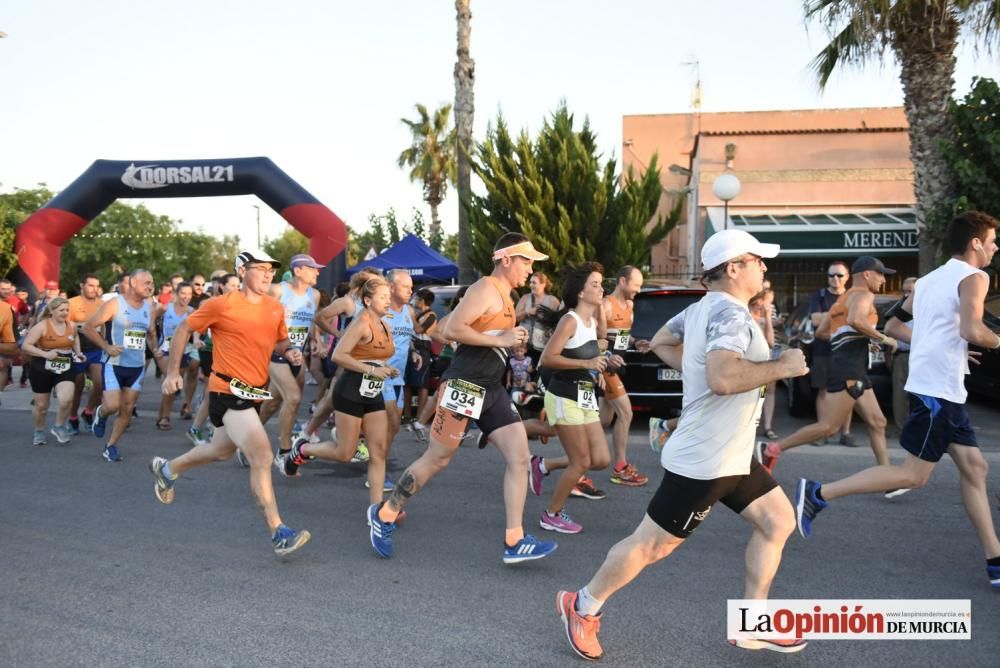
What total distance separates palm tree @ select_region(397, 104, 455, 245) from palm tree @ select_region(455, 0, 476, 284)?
2158 cm

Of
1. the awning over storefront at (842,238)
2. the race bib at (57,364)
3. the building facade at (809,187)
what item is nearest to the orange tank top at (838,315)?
the race bib at (57,364)

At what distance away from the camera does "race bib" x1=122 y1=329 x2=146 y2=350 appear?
339 inches

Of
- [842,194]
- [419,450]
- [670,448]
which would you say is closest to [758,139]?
[842,194]

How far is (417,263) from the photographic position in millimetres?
21906

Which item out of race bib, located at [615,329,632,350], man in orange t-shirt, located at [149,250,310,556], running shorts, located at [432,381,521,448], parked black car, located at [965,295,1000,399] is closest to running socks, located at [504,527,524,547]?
running shorts, located at [432,381,521,448]

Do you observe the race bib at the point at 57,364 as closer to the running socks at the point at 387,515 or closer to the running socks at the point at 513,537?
the running socks at the point at 387,515

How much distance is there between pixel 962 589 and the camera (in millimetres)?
4352

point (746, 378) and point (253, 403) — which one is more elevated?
point (746, 378)

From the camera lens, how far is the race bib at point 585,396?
543 centimetres

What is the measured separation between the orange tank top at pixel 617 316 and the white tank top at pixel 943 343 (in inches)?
132

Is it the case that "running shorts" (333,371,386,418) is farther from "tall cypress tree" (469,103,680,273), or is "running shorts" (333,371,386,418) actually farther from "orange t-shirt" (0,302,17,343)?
"tall cypress tree" (469,103,680,273)

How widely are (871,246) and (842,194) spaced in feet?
20.1

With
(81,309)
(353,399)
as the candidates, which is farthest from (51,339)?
(353,399)

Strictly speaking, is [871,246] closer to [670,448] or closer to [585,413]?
[585,413]
